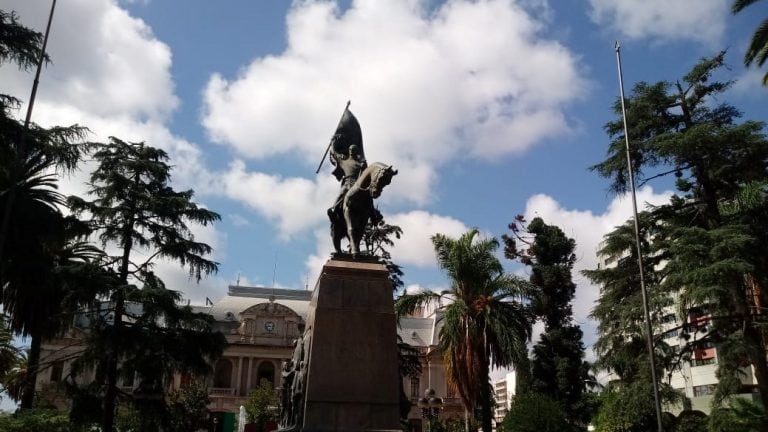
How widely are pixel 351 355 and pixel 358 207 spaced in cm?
279

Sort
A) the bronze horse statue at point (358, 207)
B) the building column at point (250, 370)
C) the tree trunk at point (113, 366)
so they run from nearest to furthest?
the bronze horse statue at point (358, 207)
the tree trunk at point (113, 366)
the building column at point (250, 370)

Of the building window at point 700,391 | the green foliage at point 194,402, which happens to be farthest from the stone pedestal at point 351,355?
the building window at point 700,391

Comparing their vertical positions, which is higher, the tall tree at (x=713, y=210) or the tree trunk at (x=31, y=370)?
the tall tree at (x=713, y=210)

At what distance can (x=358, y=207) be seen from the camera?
11.7 meters

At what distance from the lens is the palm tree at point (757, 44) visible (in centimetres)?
1552

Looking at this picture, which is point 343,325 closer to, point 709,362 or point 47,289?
point 47,289

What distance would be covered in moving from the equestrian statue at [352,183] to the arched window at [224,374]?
5384cm

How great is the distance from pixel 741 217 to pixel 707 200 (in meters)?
1.33

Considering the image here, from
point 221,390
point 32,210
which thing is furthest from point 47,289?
point 221,390

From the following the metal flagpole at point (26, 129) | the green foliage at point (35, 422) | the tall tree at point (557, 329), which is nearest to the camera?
the metal flagpole at point (26, 129)

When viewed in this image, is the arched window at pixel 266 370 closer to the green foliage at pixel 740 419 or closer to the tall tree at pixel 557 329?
the tall tree at pixel 557 329

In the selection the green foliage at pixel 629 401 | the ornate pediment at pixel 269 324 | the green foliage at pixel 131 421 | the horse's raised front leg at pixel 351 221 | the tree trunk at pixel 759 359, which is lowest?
the green foliage at pixel 131 421

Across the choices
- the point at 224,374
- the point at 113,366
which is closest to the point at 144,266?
the point at 113,366

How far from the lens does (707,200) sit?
20.4m
